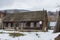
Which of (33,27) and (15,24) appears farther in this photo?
(15,24)

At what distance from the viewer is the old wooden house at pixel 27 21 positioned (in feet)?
57.8

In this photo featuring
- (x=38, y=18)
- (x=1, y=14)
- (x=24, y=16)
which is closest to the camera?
(x=38, y=18)

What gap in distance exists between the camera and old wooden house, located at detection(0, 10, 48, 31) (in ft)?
57.8

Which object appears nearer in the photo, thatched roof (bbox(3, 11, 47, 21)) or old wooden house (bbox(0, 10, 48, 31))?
old wooden house (bbox(0, 10, 48, 31))

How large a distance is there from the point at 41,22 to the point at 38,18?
1118 mm

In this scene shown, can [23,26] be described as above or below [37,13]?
below

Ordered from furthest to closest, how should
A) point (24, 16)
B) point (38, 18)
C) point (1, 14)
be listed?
point (1, 14)
point (24, 16)
point (38, 18)

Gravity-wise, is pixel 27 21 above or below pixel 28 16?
below

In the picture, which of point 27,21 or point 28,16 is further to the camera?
point 28,16

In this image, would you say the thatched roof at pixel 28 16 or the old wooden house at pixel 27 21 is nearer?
the old wooden house at pixel 27 21

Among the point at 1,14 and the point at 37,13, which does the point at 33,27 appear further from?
the point at 1,14

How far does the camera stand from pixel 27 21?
18000 mm

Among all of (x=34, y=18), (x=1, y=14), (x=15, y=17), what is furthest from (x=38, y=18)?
(x=1, y=14)

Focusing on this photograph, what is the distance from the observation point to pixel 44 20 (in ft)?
57.8
